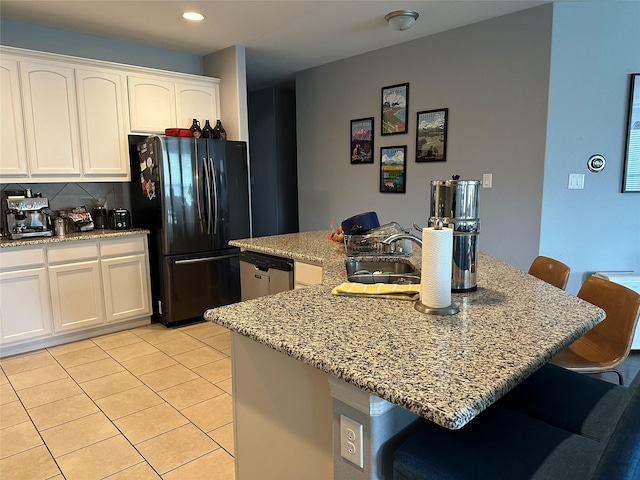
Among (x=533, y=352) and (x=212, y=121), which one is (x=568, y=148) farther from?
(x=212, y=121)

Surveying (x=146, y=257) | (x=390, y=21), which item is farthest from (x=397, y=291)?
(x=146, y=257)

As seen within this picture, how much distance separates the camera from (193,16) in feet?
10.6

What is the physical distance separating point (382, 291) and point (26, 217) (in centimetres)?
306

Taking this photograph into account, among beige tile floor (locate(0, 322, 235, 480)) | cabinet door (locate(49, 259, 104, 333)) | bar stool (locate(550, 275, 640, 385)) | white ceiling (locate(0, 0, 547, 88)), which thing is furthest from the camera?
cabinet door (locate(49, 259, 104, 333))

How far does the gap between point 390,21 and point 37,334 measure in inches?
141

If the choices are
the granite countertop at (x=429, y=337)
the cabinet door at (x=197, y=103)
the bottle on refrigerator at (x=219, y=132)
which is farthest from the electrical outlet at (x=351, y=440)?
the cabinet door at (x=197, y=103)

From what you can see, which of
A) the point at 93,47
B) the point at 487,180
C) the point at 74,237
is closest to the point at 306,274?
the point at 487,180

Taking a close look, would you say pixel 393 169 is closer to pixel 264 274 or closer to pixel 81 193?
pixel 264 274

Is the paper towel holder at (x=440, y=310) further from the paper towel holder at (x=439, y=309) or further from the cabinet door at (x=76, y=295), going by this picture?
the cabinet door at (x=76, y=295)

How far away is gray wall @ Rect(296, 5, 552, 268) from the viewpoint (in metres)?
3.22

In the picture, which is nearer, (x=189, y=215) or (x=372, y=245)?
(x=372, y=245)

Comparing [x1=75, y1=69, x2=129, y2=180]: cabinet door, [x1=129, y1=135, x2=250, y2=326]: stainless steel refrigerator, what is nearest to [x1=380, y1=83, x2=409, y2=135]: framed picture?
[x1=129, y1=135, x2=250, y2=326]: stainless steel refrigerator

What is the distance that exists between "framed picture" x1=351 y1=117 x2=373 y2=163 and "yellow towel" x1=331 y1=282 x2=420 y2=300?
2938 mm

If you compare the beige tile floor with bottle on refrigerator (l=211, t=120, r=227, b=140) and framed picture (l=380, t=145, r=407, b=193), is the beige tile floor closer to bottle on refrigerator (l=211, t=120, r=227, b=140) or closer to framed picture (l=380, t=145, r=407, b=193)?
bottle on refrigerator (l=211, t=120, r=227, b=140)
